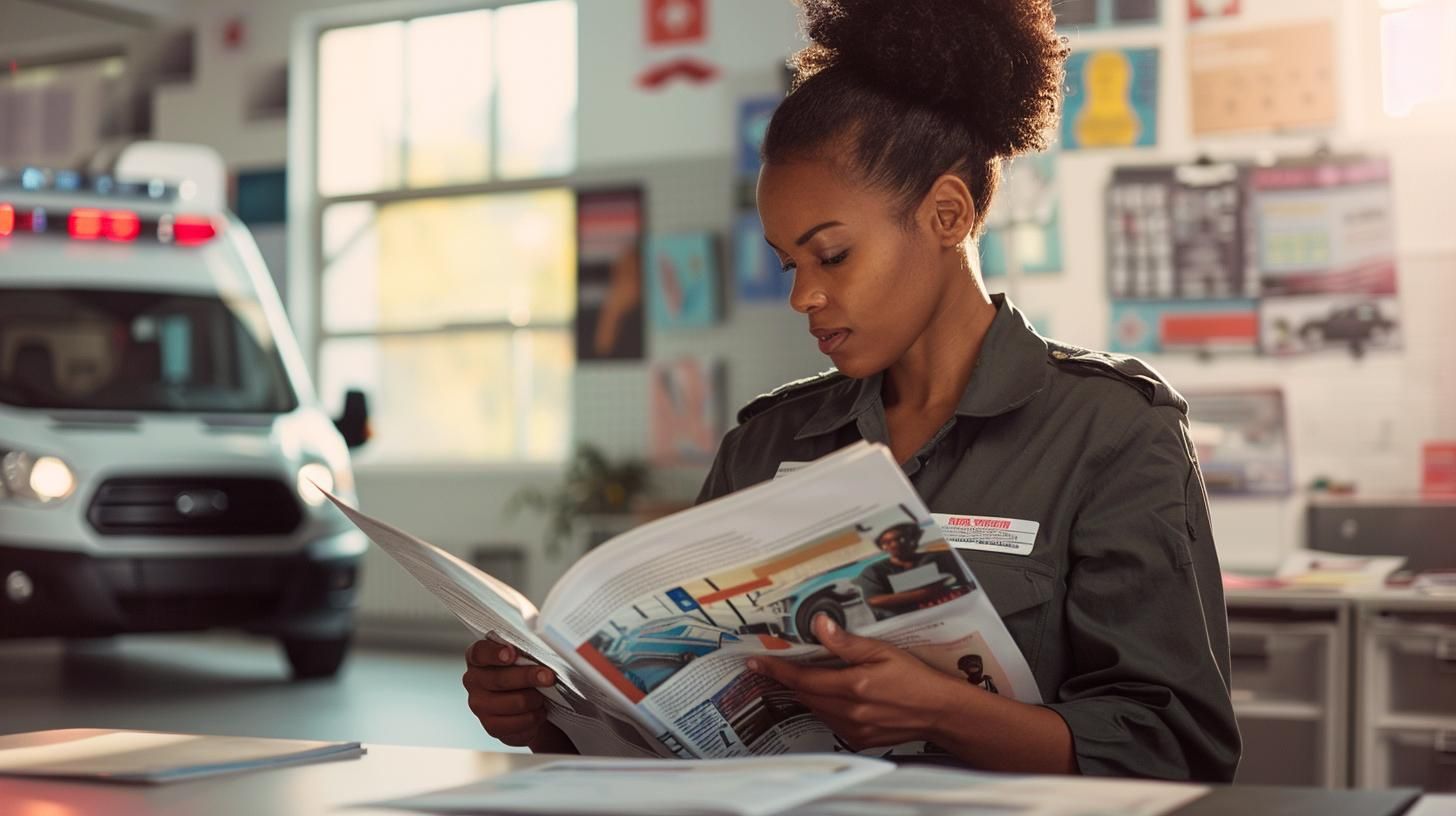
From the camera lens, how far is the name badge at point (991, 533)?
1.29m

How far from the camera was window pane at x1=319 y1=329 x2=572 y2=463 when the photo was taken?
716cm

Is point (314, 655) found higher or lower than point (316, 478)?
lower

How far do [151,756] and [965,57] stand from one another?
0.87 meters

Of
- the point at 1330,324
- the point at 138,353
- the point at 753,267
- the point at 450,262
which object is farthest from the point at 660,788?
the point at 450,262

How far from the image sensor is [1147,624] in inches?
47.4

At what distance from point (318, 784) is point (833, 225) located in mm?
634

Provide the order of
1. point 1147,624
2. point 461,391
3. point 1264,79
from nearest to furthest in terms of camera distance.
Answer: point 1147,624 → point 1264,79 → point 461,391

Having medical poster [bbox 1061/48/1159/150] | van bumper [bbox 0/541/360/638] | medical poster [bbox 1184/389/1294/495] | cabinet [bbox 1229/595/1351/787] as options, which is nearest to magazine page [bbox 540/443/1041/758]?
cabinet [bbox 1229/595/1351/787]

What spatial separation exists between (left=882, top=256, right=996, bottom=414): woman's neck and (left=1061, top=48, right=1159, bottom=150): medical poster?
3.14m

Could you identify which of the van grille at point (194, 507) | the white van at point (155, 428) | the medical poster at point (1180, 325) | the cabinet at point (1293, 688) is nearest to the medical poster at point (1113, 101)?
the medical poster at point (1180, 325)

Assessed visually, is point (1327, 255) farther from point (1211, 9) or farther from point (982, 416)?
point (982, 416)

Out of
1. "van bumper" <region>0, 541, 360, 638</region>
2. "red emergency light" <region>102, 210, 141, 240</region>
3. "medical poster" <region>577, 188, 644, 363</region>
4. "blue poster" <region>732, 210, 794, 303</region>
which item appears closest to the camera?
"van bumper" <region>0, 541, 360, 638</region>

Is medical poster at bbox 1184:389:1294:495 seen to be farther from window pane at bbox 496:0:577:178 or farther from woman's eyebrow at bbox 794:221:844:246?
window pane at bbox 496:0:577:178

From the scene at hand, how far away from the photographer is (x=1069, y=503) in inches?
50.6
